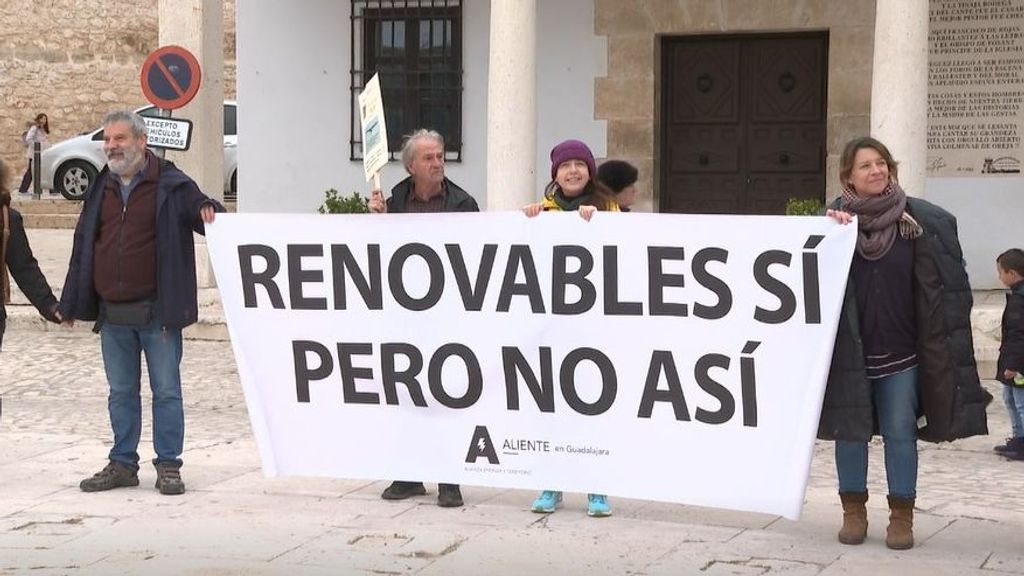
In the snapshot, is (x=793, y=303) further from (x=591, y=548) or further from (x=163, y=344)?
(x=163, y=344)

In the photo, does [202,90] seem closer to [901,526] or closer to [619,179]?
[619,179]

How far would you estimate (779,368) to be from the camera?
22.2 feet

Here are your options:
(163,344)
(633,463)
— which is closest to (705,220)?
(633,463)

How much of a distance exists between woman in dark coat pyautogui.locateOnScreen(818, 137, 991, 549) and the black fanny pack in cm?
314

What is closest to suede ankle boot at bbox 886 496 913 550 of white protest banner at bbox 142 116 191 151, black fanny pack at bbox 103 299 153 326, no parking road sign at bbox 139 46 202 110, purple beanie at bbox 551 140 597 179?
purple beanie at bbox 551 140 597 179

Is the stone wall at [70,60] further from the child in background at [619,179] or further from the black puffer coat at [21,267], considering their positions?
the child in background at [619,179]

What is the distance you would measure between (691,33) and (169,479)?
9824 mm

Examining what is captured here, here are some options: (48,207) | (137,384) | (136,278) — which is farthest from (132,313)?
(48,207)

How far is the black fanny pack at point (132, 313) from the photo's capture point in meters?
A: 8.07

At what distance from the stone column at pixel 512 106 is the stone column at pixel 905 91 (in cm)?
283

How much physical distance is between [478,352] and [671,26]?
10049mm

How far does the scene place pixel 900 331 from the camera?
6.87 m

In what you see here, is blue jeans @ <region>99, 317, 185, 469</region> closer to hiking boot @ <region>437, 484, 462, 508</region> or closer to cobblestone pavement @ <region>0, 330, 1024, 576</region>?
cobblestone pavement @ <region>0, 330, 1024, 576</region>

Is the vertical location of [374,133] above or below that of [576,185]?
above
